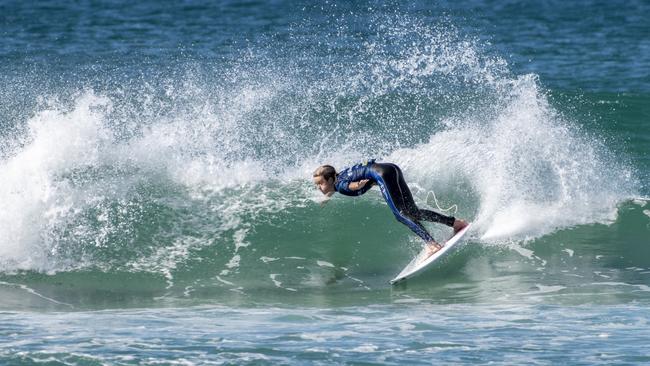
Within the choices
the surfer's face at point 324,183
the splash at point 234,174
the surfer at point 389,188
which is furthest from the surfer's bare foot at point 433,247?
the splash at point 234,174

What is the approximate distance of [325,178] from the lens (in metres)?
11.3

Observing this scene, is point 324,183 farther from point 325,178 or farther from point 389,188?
point 389,188

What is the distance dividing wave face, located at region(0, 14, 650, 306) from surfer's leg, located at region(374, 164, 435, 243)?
2.30 feet

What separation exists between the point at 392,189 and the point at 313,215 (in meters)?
2.97

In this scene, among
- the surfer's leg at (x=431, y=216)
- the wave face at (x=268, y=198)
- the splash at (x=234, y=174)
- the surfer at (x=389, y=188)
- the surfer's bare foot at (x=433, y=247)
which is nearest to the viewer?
the surfer at (x=389, y=188)

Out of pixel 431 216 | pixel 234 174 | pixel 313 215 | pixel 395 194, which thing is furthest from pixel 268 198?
pixel 431 216

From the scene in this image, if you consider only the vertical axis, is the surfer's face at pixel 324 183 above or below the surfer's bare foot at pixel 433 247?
above

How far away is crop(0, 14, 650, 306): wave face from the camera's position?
40.4 feet

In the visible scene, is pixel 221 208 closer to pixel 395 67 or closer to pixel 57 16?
pixel 395 67

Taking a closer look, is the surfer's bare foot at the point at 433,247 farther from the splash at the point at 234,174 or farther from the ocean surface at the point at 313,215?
the splash at the point at 234,174

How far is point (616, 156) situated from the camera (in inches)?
723

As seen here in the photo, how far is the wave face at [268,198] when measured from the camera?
12.3 m

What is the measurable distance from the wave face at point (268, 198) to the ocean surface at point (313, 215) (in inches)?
1.5

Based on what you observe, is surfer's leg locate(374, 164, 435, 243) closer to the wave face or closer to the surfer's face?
the surfer's face
